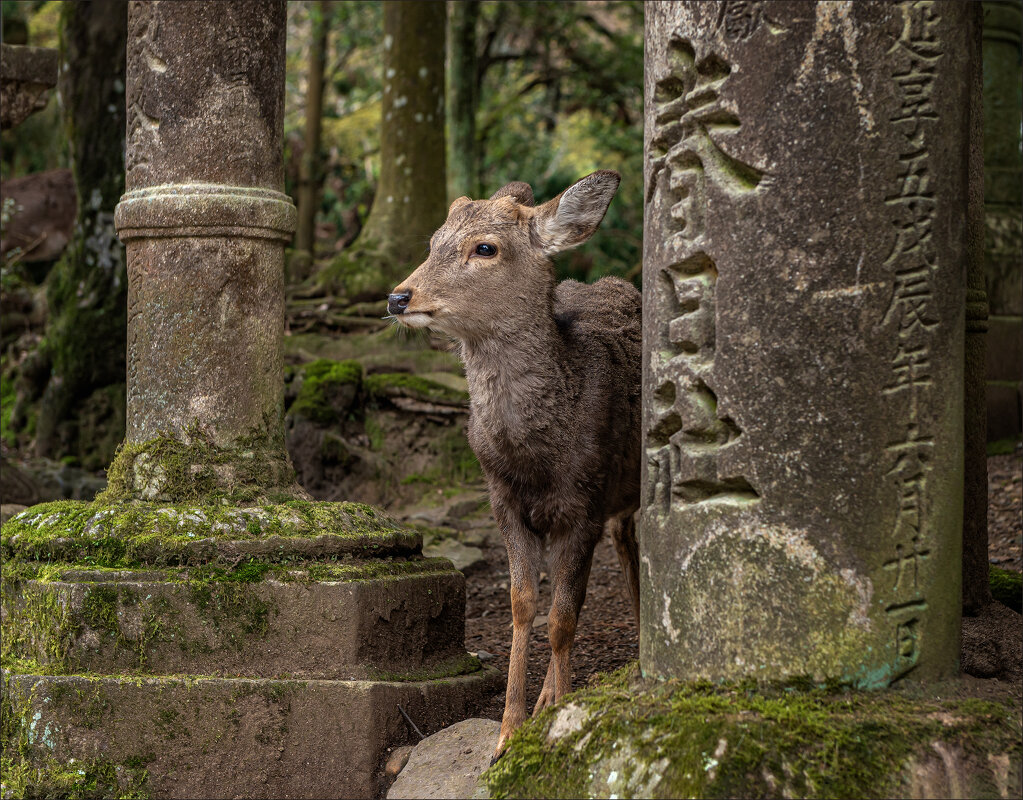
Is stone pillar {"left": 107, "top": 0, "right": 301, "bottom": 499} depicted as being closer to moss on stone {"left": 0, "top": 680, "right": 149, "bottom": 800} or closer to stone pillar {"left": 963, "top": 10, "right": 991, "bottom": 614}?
moss on stone {"left": 0, "top": 680, "right": 149, "bottom": 800}

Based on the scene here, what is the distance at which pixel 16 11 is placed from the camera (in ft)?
46.5

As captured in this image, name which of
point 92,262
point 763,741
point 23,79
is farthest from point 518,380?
point 92,262

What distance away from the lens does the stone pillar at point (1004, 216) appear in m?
9.91

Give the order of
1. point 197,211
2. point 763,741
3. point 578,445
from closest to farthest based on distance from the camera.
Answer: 1. point 763,741
2. point 578,445
3. point 197,211

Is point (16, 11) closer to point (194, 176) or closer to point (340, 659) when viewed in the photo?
point (194, 176)

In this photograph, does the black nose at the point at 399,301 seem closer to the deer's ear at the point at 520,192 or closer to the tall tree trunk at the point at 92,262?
the deer's ear at the point at 520,192

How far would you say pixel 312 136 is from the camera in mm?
15539

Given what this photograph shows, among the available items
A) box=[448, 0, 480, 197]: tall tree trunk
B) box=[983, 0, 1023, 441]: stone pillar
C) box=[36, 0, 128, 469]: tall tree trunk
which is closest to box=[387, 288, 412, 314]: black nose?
box=[36, 0, 128, 469]: tall tree trunk

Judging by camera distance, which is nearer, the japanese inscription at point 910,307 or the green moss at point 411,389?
the japanese inscription at point 910,307

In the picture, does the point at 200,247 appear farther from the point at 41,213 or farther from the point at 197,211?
the point at 41,213

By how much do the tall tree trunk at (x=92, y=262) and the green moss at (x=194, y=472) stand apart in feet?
18.5

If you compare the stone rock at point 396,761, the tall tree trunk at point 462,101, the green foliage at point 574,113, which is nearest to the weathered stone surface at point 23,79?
the stone rock at point 396,761

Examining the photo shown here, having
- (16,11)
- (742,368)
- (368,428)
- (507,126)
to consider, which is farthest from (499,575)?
(507,126)

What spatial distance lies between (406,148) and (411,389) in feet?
9.74
